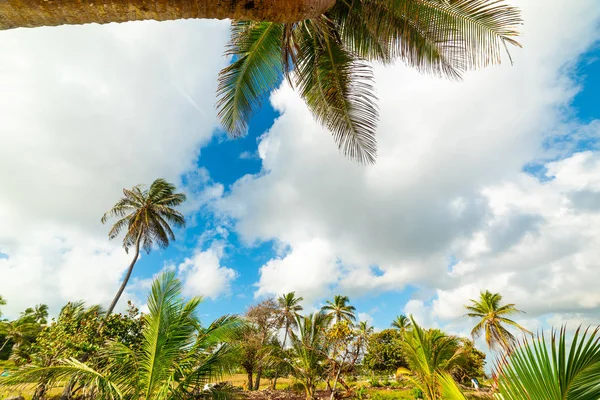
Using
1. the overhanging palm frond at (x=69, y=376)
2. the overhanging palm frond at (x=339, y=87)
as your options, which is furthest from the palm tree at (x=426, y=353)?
the overhanging palm frond at (x=69, y=376)

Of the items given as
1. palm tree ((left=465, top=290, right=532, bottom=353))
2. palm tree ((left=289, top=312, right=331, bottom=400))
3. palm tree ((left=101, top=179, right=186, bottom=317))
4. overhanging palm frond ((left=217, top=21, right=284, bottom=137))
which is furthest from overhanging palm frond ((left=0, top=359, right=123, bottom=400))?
palm tree ((left=465, top=290, right=532, bottom=353))

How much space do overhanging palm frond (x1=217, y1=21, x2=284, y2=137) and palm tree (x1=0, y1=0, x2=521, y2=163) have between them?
0.02 m

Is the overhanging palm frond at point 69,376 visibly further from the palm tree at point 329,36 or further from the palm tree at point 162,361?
the palm tree at point 329,36

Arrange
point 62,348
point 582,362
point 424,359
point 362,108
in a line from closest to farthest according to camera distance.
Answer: point 582,362 → point 362,108 → point 424,359 → point 62,348

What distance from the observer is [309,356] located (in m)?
13.2

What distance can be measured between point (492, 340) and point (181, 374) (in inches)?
1172

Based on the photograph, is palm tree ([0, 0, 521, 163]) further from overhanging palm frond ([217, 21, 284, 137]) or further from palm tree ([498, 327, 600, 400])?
palm tree ([498, 327, 600, 400])

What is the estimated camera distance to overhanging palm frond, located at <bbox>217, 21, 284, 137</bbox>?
16.6 ft

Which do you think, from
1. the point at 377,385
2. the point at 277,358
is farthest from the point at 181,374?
the point at 377,385

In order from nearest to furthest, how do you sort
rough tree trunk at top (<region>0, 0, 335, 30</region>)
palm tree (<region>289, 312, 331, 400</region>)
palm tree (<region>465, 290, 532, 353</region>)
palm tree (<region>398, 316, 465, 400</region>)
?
rough tree trunk at top (<region>0, 0, 335, 30</region>) → palm tree (<region>398, 316, 465, 400</region>) → palm tree (<region>289, 312, 331, 400</region>) → palm tree (<region>465, 290, 532, 353</region>)

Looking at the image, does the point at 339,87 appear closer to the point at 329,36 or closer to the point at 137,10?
the point at 329,36

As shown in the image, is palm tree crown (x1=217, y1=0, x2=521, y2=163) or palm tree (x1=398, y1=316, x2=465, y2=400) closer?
Result: palm tree crown (x1=217, y1=0, x2=521, y2=163)

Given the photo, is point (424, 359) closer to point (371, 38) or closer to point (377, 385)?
point (371, 38)

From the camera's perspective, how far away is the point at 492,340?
86.3ft
